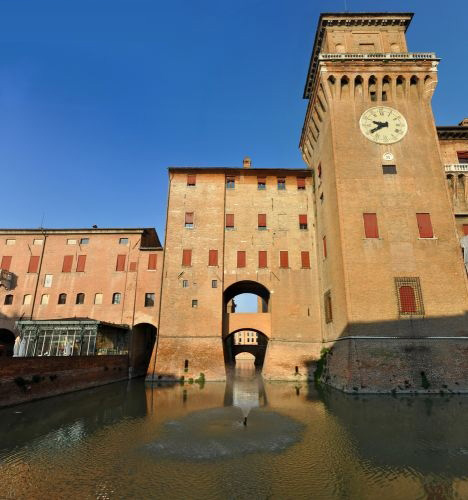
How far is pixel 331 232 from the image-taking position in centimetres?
2441

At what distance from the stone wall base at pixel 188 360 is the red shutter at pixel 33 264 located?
1402 cm

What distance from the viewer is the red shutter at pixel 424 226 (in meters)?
22.2

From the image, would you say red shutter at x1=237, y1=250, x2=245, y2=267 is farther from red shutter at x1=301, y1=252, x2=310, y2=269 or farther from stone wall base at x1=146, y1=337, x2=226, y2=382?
stone wall base at x1=146, y1=337, x2=226, y2=382

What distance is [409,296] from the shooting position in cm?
2084

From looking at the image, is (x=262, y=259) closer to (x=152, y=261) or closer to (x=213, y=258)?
(x=213, y=258)

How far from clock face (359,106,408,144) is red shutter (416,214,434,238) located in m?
6.17

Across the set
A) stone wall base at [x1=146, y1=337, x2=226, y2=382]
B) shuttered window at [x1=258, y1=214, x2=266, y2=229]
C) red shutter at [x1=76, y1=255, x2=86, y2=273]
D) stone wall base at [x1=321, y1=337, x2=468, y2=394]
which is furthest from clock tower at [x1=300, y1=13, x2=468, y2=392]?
red shutter at [x1=76, y1=255, x2=86, y2=273]

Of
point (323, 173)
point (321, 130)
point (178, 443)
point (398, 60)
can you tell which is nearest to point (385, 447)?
point (178, 443)

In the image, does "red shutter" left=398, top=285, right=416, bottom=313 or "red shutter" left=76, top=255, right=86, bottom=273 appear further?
"red shutter" left=76, top=255, right=86, bottom=273

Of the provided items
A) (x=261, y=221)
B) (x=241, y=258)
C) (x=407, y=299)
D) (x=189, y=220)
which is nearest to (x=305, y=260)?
(x=261, y=221)

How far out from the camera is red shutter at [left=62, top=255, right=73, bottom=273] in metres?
30.0

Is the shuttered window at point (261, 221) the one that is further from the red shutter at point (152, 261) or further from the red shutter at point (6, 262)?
the red shutter at point (6, 262)

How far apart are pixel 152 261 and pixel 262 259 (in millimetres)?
9908

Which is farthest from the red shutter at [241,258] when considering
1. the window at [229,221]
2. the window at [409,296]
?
the window at [409,296]
